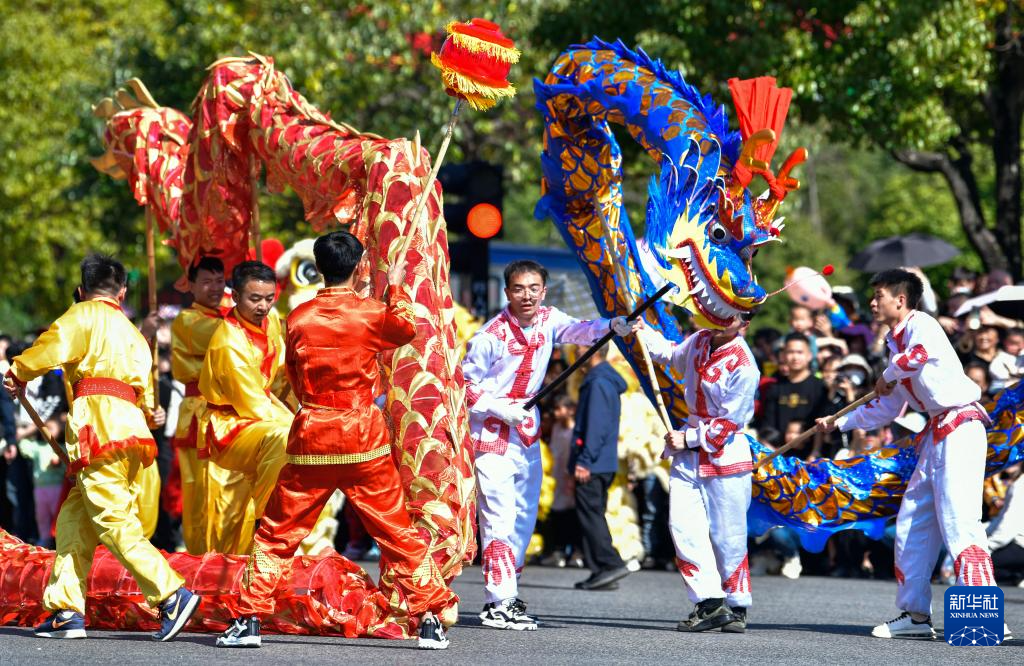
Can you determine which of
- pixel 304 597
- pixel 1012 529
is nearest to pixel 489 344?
pixel 304 597

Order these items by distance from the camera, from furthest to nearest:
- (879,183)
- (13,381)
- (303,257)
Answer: (879,183)
(303,257)
(13,381)

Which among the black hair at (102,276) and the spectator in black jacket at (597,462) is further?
the spectator in black jacket at (597,462)

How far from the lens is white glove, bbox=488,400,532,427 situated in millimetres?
7785

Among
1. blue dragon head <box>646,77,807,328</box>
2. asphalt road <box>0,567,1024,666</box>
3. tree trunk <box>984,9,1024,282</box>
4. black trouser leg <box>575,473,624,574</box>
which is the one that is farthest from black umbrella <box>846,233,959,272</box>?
blue dragon head <box>646,77,807,328</box>

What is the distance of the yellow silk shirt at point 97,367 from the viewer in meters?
7.08

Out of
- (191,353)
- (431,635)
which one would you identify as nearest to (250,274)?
(191,353)

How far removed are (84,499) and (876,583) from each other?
547 centimetres

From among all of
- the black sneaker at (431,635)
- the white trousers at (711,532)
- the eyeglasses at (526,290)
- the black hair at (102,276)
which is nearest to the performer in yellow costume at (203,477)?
the black hair at (102,276)

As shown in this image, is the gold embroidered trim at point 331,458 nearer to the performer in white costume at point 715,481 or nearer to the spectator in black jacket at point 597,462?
the performer in white costume at point 715,481

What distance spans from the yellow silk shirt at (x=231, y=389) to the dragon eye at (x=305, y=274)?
12.2 ft

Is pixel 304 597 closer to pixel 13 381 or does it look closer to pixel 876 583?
pixel 13 381

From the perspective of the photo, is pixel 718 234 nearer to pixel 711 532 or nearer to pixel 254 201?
pixel 711 532

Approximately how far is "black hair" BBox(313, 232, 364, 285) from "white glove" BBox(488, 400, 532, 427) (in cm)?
125

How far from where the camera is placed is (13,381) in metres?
7.06
